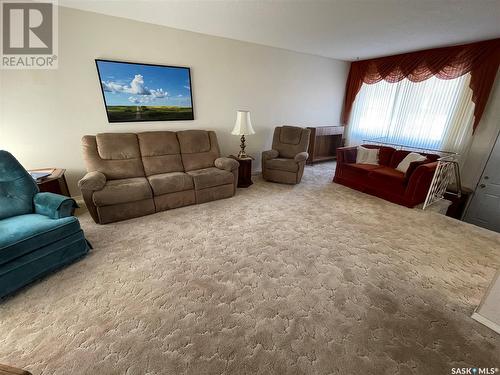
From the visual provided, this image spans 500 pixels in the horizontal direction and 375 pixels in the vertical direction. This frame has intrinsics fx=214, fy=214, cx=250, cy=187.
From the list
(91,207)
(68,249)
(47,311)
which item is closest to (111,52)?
(91,207)

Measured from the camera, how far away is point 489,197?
3492 mm

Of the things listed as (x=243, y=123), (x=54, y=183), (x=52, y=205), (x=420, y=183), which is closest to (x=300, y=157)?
(x=243, y=123)

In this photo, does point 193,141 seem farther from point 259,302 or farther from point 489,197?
point 489,197

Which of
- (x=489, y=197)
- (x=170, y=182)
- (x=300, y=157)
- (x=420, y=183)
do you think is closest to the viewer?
(x=170, y=182)

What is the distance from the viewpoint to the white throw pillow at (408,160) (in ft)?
11.0

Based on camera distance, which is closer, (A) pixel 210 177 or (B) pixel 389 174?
(A) pixel 210 177

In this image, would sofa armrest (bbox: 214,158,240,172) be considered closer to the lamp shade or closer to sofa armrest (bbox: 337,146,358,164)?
the lamp shade

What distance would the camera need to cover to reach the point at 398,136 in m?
4.55

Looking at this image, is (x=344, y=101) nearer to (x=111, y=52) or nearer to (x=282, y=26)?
(x=282, y=26)

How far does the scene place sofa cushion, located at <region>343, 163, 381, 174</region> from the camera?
365cm
